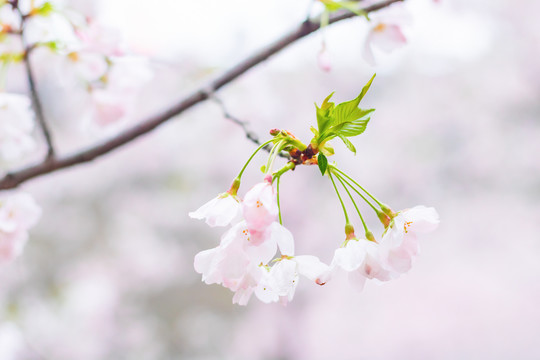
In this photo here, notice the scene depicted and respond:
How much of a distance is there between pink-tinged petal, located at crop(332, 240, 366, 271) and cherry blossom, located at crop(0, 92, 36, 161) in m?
0.63

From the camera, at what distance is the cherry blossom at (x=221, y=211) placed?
40 cm

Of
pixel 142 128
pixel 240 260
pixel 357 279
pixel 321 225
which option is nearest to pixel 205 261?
pixel 240 260

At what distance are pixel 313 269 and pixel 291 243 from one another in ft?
0.11

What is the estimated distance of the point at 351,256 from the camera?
42cm

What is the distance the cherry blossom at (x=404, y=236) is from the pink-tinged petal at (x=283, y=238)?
9cm

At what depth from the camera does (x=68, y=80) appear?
0.85m

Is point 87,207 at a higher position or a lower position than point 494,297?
higher

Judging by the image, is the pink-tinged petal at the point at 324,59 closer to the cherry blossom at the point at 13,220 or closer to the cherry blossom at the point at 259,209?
the cherry blossom at the point at 259,209

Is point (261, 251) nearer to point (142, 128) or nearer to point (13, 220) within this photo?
point (142, 128)

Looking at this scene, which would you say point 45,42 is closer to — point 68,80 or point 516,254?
point 68,80

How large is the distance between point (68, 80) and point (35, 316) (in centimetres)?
360

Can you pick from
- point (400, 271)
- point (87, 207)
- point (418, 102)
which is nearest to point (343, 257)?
point (400, 271)

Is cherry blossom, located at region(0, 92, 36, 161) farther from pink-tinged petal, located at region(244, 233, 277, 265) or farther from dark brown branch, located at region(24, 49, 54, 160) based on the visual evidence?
pink-tinged petal, located at region(244, 233, 277, 265)

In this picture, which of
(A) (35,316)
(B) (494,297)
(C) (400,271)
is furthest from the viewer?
(B) (494,297)
